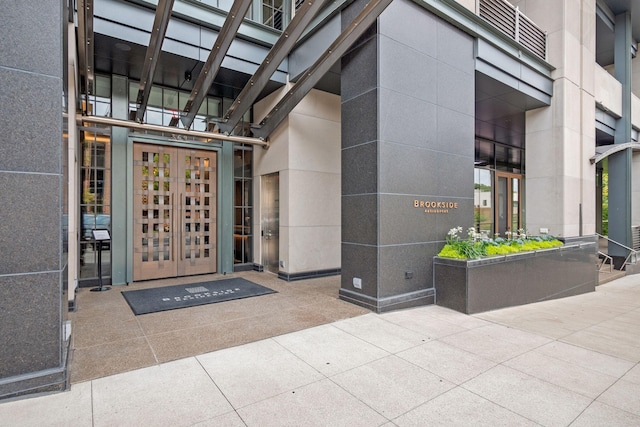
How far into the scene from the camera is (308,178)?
819cm

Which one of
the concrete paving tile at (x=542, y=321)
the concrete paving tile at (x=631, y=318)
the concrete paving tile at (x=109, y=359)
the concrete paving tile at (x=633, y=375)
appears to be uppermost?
the concrete paving tile at (x=109, y=359)

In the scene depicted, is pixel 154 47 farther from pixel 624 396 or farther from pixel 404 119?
pixel 624 396

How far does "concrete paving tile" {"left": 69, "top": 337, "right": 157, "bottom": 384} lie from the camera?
3.33 meters

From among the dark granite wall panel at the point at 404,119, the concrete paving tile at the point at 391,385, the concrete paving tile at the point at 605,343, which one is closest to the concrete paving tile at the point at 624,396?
the concrete paving tile at the point at 605,343

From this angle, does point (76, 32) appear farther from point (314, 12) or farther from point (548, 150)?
point (548, 150)

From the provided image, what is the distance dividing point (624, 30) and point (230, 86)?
47.3 ft

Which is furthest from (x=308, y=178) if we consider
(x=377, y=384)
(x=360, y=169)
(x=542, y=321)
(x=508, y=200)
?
(x=508, y=200)

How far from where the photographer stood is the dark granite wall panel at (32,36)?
286 cm

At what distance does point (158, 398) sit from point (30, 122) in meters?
2.61

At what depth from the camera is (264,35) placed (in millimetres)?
7738

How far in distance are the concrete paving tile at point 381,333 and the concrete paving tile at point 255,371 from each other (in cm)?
108

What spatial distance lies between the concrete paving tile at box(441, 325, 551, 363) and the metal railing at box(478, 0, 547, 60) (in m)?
6.96

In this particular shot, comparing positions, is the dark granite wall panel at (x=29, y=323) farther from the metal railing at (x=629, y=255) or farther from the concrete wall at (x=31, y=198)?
the metal railing at (x=629, y=255)

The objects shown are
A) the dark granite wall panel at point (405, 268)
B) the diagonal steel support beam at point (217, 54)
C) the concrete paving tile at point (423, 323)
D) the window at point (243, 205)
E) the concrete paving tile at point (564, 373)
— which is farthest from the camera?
the window at point (243, 205)
